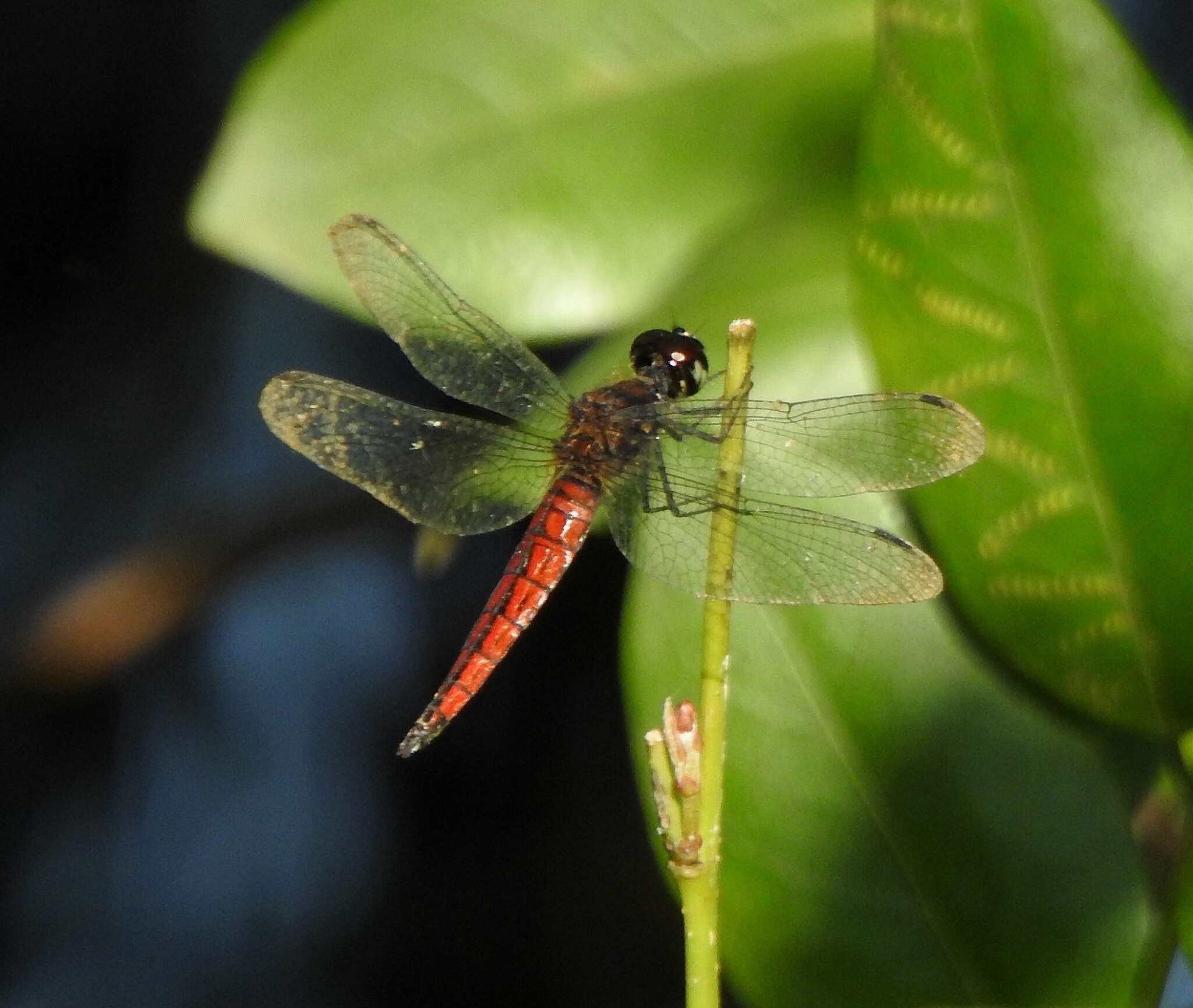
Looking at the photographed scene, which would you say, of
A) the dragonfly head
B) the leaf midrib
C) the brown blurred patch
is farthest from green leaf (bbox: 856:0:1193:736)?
the brown blurred patch

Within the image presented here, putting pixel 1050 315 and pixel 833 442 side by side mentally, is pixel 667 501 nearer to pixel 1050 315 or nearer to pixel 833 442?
pixel 833 442

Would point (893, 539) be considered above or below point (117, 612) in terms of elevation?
below

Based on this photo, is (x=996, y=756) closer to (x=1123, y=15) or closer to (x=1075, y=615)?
(x=1075, y=615)

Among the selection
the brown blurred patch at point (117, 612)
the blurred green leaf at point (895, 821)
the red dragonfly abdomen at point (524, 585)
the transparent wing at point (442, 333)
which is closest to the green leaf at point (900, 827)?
the blurred green leaf at point (895, 821)

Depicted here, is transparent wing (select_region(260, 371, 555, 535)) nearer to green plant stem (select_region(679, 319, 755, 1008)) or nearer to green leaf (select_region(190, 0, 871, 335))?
green leaf (select_region(190, 0, 871, 335))

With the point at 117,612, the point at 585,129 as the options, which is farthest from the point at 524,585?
the point at 117,612

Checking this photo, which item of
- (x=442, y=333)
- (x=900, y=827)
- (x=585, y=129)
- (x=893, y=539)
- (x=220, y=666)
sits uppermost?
(x=585, y=129)
